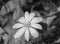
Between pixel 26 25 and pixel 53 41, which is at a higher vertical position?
pixel 26 25

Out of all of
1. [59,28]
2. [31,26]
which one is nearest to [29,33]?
[31,26]

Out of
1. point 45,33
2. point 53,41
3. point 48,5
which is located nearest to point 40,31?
point 45,33

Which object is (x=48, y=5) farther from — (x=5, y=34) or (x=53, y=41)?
(x=5, y=34)

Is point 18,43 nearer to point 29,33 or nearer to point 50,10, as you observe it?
point 29,33

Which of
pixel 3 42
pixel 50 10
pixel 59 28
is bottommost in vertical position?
pixel 3 42

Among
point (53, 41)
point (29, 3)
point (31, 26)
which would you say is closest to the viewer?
point (31, 26)

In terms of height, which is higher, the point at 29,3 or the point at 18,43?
the point at 29,3

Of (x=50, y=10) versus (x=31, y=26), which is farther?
(x=50, y=10)

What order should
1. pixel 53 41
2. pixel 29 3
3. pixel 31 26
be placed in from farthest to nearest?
pixel 29 3 → pixel 53 41 → pixel 31 26

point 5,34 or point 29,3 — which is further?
point 29,3
